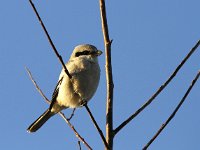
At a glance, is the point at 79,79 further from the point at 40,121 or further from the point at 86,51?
the point at 40,121

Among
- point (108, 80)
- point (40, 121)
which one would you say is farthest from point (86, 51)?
point (108, 80)

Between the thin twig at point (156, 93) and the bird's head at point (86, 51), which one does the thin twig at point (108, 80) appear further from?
the bird's head at point (86, 51)

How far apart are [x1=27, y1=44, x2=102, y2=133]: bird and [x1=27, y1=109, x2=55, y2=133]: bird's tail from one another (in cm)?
33

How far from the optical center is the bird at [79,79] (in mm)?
4281

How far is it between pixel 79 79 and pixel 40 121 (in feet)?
4.02

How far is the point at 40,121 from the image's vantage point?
5203 mm

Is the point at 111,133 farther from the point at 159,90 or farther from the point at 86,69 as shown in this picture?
the point at 86,69

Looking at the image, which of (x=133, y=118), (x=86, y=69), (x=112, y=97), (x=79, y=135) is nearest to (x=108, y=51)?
(x=112, y=97)

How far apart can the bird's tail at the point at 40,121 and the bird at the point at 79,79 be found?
0.33 metres

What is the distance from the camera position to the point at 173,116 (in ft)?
7.64

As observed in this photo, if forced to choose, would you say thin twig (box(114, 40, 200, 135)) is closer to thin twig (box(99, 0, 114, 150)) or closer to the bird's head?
thin twig (box(99, 0, 114, 150))

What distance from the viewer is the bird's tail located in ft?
17.0

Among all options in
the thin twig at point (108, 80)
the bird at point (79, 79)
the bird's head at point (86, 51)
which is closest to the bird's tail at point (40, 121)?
the bird at point (79, 79)

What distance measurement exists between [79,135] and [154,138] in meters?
0.61
